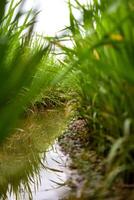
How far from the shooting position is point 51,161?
1929 mm

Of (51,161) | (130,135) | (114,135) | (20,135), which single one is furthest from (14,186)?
(20,135)

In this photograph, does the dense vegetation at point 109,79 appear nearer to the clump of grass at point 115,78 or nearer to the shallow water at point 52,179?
the clump of grass at point 115,78

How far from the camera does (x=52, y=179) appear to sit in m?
1.66

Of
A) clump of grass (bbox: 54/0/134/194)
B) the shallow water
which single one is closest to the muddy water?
the shallow water

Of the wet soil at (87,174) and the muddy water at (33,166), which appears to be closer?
the wet soil at (87,174)

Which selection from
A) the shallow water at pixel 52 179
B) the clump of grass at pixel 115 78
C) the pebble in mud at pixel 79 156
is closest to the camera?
the clump of grass at pixel 115 78

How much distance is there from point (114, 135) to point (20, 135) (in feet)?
4.09

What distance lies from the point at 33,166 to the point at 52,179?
287mm

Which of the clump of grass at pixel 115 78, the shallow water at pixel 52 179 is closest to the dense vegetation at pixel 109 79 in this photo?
the clump of grass at pixel 115 78

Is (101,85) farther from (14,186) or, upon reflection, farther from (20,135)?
(20,135)

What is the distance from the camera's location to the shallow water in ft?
4.82

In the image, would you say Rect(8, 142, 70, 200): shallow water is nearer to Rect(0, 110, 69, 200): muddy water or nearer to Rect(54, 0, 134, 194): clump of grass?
Rect(0, 110, 69, 200): muddy water

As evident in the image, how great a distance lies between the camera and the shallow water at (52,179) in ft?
4.82

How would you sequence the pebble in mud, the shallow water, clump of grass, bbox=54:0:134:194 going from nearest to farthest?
clump of grass, bbox=54:0:134:194
the pebble in mud
the shallow water
